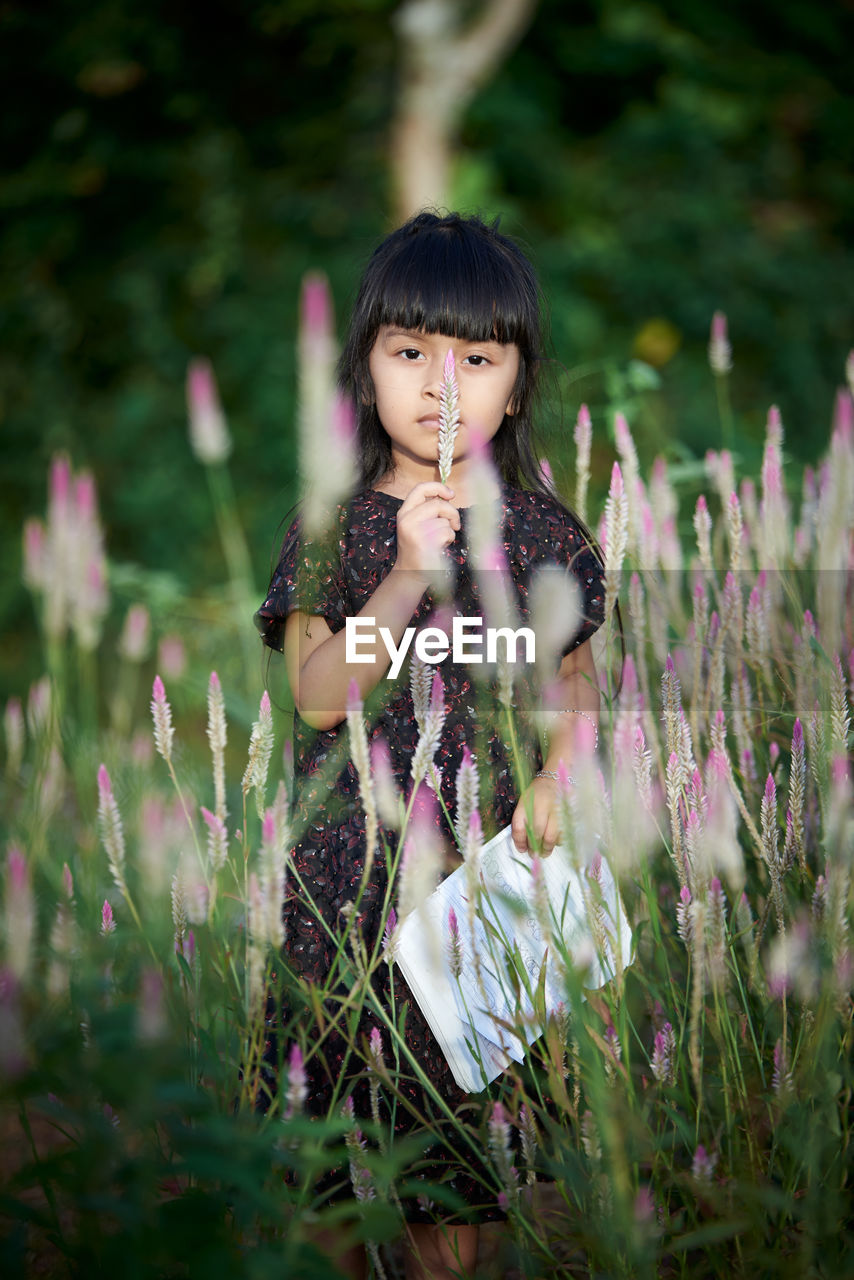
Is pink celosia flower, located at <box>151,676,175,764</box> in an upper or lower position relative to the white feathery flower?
lower

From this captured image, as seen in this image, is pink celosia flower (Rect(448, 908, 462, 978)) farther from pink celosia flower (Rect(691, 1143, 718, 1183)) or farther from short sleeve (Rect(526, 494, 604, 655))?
short sleeve (Rect(526, 494, 604, 655))

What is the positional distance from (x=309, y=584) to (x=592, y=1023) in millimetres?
723

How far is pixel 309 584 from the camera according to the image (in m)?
1.55

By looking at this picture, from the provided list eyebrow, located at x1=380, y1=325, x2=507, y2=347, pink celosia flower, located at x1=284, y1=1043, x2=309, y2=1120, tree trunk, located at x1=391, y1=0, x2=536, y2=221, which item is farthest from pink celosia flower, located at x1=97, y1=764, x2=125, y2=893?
tree trunk, located at x1=391, y1=0, x2=536, y2=221

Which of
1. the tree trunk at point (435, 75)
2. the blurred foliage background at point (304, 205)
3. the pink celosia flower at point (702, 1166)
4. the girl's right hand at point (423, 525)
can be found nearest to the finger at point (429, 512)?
the girl's right hand at point (423, 525)

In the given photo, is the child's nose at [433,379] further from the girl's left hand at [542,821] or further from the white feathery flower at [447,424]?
the girl's left hand at [542,821]

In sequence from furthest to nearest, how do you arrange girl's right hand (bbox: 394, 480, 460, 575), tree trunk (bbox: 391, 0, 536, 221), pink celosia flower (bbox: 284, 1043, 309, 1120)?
tree trunk (bbox: 391, 0, 536, 221)
girl's right hand (bbox: 394, 480, 460, 575)
pink celosia flower (bbox: 284, 1043, 309, 1120)

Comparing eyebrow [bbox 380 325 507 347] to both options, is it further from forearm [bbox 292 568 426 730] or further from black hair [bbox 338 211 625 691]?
forearm [bbox 292 568 426 730]

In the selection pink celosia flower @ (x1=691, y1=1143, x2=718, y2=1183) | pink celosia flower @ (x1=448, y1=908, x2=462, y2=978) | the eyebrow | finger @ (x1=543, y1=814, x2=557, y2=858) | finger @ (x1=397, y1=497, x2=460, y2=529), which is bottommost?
pink celosia flower @ (x1=691, y1=1143, x2=718, y2=1183)

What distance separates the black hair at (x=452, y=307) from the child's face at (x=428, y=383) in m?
0.02

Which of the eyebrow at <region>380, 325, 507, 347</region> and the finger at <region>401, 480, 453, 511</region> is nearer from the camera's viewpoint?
the finger at <region>401, 480, 453, 511</region>

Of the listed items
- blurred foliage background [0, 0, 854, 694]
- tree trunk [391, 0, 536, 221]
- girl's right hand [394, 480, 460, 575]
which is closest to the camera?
girl's right hand [394, 480, 460, 575]

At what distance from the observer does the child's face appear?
5.08ft

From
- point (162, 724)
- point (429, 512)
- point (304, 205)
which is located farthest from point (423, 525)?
point (304, 205)
